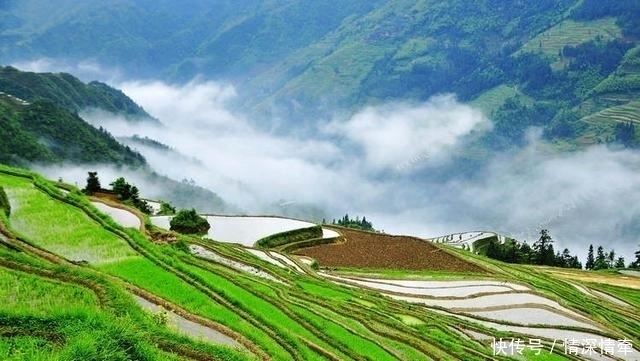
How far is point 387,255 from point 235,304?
128 ft

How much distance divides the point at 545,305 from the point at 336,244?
2466 centimetres

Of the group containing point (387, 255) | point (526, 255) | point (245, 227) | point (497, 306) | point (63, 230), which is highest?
point (526, 255)

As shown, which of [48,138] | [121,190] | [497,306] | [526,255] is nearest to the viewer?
[497,306]

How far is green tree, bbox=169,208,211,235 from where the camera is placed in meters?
49.2

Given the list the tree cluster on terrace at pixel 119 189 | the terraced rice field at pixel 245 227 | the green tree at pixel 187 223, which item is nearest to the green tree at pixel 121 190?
the tree cluster on terrace at pixel 119 189

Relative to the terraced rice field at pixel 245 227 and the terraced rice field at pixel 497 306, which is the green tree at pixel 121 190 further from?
the terraced rice field at pixel 497 306

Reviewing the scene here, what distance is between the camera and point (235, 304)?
18.3 m

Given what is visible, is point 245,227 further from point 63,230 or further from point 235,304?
point 235,304

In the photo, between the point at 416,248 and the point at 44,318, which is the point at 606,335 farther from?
the point at 44,318

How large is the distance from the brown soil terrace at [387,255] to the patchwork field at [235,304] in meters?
0.42

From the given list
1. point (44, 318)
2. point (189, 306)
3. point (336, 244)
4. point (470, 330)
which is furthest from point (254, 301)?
point (336, 244)

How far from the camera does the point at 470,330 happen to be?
32438 mm

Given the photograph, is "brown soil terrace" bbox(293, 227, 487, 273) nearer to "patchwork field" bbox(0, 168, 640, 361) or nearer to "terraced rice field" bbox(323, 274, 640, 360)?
"patchwork field" bbox(0, 168, 640, 361)

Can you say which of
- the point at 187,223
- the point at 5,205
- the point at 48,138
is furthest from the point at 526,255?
the point at 48,138
